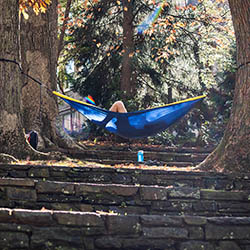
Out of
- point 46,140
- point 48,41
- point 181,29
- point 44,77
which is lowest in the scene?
point 46,140

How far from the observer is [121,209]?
150 inches

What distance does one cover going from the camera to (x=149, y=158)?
22.6ft

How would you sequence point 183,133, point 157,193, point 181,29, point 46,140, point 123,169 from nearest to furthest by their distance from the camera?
point 157,193 < point 123,169 < point 46,140 < point 181,29 < point 183,133

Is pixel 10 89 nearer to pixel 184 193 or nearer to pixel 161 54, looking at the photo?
pixel 184 193

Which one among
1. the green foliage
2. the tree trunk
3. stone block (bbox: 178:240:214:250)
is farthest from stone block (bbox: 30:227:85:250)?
the tree trunk

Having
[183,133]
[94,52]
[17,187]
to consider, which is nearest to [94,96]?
[94,52]

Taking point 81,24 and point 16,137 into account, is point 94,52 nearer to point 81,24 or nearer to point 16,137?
point 81,24

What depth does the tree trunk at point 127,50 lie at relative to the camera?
35.8ft

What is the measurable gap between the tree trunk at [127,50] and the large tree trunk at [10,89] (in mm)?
5704

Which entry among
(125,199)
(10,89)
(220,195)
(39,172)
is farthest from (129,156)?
(220,195)

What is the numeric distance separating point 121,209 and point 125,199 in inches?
3.4

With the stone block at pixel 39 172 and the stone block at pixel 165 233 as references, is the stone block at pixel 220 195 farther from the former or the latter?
the stone block at pixel 39 172

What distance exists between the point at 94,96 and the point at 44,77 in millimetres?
4217

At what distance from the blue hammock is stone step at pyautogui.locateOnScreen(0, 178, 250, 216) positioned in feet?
8.67
